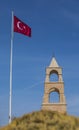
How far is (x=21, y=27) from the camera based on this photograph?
29656 mm

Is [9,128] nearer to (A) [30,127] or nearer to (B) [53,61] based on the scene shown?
(A) [30,127]

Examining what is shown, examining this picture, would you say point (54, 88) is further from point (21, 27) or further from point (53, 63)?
point (21, 27)

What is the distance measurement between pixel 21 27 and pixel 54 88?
2605 cm

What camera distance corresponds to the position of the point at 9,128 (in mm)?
9758

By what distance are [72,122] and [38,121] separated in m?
0.84

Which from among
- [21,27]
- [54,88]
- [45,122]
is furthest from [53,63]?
[45,122]

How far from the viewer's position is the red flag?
29.4 metres

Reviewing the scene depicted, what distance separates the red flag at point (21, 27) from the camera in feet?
96.5

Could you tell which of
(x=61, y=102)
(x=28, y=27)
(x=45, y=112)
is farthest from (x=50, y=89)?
(x=45, y=112)

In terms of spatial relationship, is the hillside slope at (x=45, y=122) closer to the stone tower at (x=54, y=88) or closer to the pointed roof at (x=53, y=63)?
the stone tower at (x=54, y=88)

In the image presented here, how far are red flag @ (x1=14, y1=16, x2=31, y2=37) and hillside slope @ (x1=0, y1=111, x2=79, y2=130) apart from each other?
19.9 metres

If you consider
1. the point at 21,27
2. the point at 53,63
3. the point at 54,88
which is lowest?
the point at 54,88

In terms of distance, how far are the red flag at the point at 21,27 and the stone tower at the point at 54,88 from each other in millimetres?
23829

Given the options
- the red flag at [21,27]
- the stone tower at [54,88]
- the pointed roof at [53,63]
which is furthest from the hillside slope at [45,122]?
the pointed roof at [53,63]
